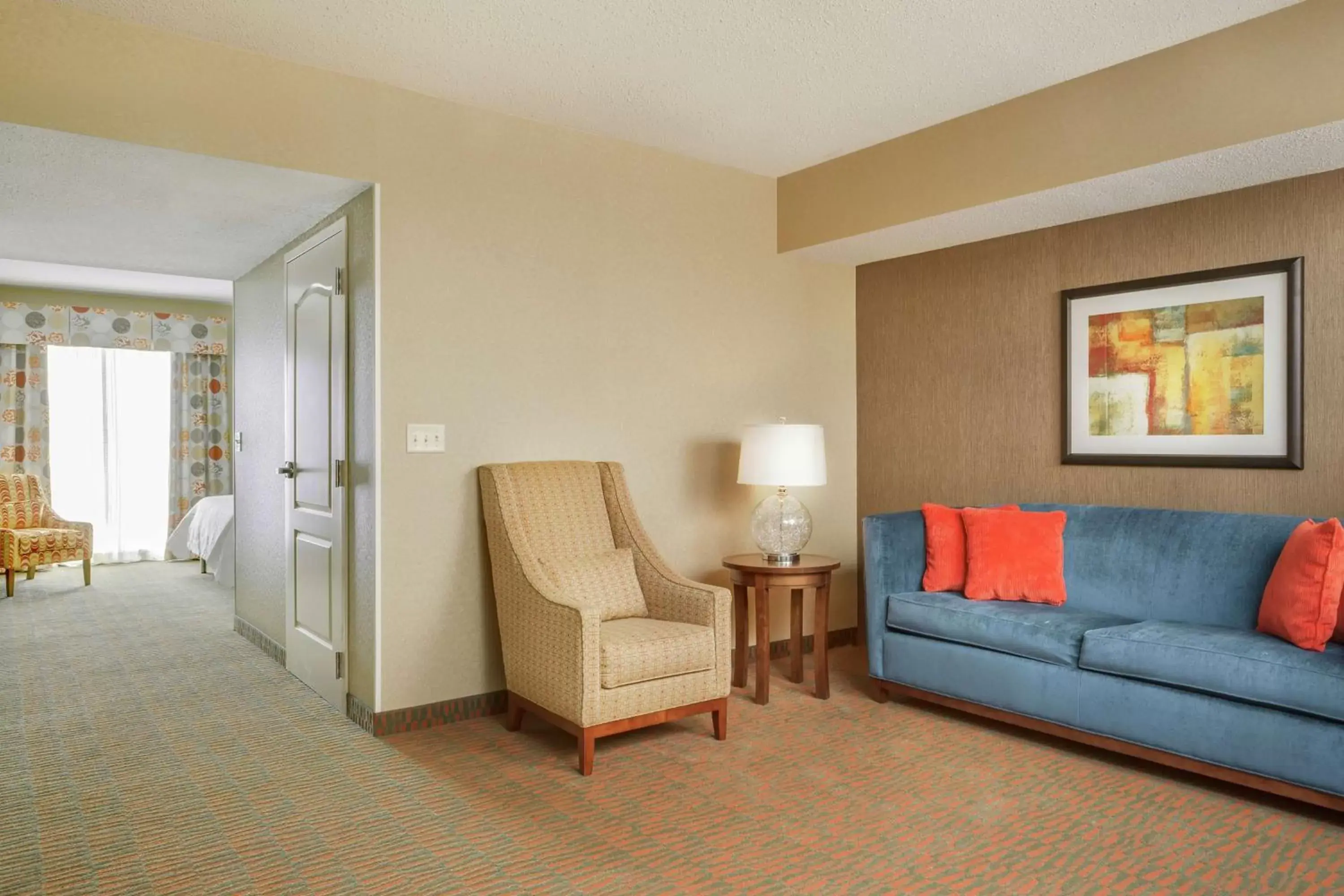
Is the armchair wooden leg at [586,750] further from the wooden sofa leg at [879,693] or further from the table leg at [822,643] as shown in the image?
the wooden sofa leg at [879,693]

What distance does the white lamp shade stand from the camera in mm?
4016

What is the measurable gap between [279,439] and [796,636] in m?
2.84

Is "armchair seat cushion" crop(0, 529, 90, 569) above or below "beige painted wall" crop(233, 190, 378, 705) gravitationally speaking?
below

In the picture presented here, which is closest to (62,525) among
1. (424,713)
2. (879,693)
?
(424,713)

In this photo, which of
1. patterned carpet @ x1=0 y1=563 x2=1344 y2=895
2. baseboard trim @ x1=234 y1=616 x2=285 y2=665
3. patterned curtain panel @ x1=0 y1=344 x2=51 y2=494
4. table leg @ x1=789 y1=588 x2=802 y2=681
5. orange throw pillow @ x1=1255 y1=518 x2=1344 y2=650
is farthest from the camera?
patterned curtain panel @ x1=0 y1=344 x2=51 y2=494

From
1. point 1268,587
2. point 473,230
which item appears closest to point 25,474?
point 473,230

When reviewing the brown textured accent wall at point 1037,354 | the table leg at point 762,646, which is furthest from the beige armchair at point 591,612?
the brown textured accent wall at point 1037,354

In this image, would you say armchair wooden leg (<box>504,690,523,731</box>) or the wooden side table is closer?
armchair wooden leg (<box>504,690,523,731</box>)

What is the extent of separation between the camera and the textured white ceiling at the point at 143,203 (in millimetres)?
3090

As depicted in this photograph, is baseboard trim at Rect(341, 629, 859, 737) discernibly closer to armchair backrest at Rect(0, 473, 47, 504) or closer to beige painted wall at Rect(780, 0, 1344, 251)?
beige painted wall at Rect(780, 0, 1344, 251)

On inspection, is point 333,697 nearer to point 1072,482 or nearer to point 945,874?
point 945,874

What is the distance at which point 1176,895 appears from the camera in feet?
7.20

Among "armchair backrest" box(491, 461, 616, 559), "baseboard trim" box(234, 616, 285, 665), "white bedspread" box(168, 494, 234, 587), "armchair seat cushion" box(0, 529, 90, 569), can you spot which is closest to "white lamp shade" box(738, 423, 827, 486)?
"armchair backrest" box(491, 461, 616, 559)

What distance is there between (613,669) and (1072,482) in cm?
235
